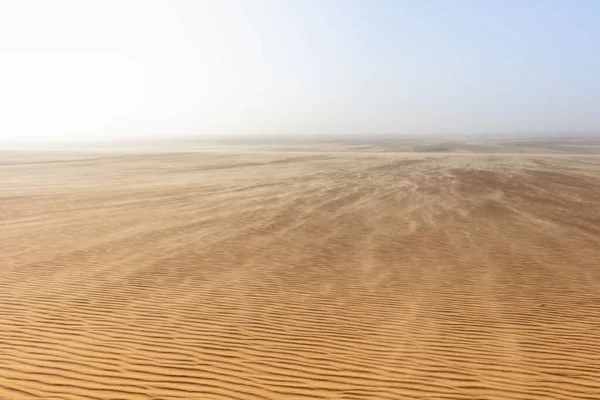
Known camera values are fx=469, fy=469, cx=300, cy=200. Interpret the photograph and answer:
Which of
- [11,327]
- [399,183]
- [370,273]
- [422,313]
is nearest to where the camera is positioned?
[11,327]

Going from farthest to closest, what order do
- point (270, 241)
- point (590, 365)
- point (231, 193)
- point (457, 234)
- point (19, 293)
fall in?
point (231, 193) < point (457, 234) < point (270, 241) < point (19, 293) < point (590, 365)

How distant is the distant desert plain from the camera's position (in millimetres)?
4430

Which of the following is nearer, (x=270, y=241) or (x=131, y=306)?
(x=131, y=306)

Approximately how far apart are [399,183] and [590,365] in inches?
642

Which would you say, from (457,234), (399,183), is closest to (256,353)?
(457,234)

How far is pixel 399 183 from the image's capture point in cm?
2084

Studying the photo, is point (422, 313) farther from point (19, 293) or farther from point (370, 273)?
point (19, 293)

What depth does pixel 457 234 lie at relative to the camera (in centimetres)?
1131

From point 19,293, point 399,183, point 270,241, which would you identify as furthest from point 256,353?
point 399,183

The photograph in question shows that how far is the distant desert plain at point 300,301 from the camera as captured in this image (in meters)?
4.43

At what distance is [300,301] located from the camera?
6746 millimetres

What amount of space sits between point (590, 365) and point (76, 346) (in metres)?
5.38

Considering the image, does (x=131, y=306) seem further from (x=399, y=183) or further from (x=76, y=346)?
(x=399, y=183)

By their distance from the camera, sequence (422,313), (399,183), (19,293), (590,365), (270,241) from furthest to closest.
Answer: (399,183) → (270,241) → (19,293) → (422,313) → (590,365)
